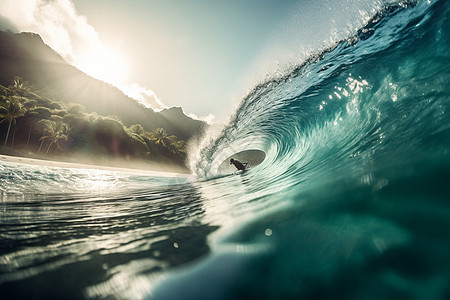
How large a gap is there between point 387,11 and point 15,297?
7925 mm

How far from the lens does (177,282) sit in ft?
3.21

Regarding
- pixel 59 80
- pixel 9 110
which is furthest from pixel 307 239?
pixel 59 80

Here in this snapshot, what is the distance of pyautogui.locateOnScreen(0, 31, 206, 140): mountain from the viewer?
5903cm

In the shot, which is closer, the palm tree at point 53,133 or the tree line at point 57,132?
the tree line at point 57,132

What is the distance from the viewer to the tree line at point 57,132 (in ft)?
87.4

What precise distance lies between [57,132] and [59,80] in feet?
176

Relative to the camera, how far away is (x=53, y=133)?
26688mm

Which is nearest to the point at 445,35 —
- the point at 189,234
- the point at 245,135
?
the point at 189,234

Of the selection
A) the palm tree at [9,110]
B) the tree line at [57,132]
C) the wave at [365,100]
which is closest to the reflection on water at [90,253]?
the wave at [365,100]

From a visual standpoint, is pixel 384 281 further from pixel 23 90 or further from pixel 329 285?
pixel 23 90

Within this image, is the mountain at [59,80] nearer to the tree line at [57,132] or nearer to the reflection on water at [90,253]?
the tree line at [57,132]

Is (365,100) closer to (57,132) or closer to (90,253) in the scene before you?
(90,253)

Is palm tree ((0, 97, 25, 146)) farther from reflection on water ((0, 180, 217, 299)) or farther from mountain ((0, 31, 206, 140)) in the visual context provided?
reflection on water ((0, 180, 217, 299))

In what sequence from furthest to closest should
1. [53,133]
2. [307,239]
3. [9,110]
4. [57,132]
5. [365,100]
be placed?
[57,132] < [53,133] < [9,110] < [365,100] < [307,239]
